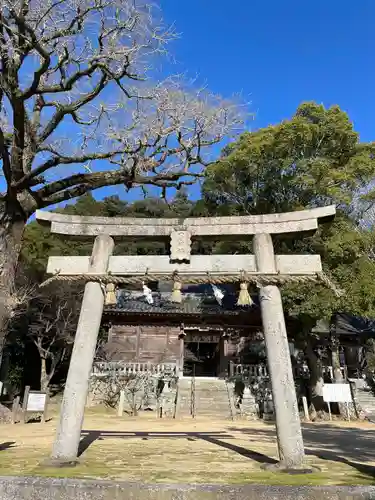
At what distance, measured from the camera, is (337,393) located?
16.7 m

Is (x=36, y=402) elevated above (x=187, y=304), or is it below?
below

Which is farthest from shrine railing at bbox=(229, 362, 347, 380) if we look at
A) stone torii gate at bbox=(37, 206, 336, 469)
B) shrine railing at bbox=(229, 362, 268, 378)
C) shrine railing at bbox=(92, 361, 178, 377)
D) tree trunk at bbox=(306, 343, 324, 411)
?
stone torii gate at bbox=(37, 206, 336, 469)

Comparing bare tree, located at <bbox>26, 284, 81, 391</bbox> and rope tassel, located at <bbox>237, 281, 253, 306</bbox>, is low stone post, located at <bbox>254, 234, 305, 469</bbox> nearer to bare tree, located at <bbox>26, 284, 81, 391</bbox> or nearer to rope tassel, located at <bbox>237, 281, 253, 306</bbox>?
rope tassel, located at <bbox>237, 281, 253, 306</bbox>

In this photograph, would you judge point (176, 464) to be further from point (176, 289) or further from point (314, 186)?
point (314, 186)

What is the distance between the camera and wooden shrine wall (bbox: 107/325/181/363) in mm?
24703

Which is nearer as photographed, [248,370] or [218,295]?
[248,370]

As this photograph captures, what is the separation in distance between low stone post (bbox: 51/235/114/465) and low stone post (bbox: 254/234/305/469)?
8.94ft

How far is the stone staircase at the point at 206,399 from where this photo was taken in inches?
703

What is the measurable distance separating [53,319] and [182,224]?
56.3 feet

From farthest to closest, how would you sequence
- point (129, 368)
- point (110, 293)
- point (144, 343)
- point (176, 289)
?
point (144, 343)
point (129, 368)
point (176, 289)
point (110, 293)

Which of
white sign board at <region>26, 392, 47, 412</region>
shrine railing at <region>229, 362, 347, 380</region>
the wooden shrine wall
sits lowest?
white sign board at <region>26, 392, 47, 412</region>

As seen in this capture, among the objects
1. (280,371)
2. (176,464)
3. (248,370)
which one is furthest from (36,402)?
(280,371)

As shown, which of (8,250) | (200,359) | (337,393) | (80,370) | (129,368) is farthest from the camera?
(200,359)

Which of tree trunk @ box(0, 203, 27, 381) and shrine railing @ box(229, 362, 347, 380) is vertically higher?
tree trunk @ box(0, 203, 27, 381)
